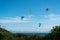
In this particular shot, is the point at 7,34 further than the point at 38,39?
Yes

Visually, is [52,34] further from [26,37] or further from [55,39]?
[26,37]

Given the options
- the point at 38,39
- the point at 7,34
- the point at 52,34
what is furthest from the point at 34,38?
the point at 7,34

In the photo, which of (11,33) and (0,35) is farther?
(11,33)

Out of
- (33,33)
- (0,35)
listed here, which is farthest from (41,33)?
(0,35)

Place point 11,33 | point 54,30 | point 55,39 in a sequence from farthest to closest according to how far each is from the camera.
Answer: point 11,33
point 54,30
point 55,39

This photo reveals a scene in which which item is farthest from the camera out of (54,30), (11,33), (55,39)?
(11,33)

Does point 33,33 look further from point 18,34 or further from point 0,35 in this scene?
point 0,35

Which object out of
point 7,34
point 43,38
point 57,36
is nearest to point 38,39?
point 43,38
